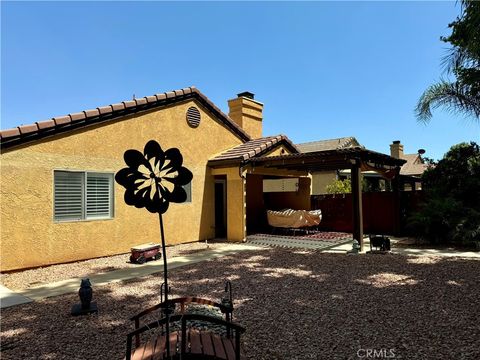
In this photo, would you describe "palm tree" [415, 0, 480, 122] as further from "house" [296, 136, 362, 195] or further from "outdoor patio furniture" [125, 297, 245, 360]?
"outdoor patio furniture" [125, 297, 245, 360]

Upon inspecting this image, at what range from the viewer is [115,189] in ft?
33.5

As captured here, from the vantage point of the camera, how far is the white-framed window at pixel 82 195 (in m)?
8.95

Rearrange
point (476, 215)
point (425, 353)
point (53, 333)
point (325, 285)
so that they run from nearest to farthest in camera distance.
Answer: point (425, 353) → point (53, 333) → point (325, 285) → point (476, 215)

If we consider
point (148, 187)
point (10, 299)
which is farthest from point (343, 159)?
point (10, 299)

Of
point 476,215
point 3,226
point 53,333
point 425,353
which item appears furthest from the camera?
point 476,215

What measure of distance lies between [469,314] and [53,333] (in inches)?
249

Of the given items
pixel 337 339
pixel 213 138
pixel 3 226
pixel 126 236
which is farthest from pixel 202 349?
pixel 213 138

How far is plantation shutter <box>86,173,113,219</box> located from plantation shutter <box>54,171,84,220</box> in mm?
242

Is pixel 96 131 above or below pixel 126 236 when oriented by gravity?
above

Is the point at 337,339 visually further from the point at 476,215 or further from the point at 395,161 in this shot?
the point at 395,161

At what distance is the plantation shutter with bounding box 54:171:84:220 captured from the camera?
8906 millimetres

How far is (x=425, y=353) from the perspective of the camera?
3682 mm

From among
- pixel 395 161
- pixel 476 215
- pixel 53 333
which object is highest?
pixel 395 161

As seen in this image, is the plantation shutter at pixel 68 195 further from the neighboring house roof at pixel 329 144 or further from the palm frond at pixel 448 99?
the neighboring house roof at pixel 329 144
